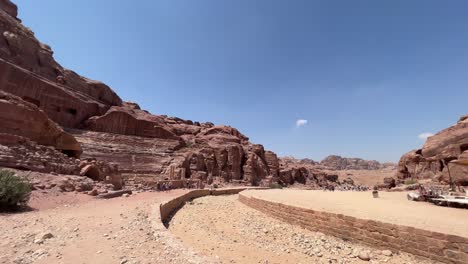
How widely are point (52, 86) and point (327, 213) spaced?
45.3 metres

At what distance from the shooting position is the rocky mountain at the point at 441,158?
812 inches

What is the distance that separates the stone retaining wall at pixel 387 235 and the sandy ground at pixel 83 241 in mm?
6168

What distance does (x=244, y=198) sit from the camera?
66.7 feet

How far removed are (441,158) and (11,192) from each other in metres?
38.5

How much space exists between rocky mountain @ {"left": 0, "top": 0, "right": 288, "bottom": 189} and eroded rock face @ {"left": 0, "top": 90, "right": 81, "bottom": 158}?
0.27 ft

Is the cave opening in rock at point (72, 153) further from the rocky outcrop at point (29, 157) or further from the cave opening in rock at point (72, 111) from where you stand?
the cave opening in rock at point (72, 111)

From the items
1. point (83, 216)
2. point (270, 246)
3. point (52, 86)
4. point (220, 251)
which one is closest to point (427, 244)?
point (270, 246)

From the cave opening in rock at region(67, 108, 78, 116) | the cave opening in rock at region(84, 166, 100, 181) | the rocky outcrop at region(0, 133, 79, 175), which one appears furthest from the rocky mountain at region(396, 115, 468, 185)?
the cave opening in rock at region(67, 108, 78, 116)

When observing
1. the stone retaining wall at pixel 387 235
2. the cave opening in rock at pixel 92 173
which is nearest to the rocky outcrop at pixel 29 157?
the cave opening in rock at pixel 92 173

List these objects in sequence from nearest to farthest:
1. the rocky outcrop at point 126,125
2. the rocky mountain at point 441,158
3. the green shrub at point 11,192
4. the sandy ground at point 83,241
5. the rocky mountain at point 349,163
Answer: the sandy ground at point 83,241 → the green shrub at point 11,192 → the rocky mountain at point 441,158 → the rocky outcrop at point 126,125 → the rocky mountain at point 349,163

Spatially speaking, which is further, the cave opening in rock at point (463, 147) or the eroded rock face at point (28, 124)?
the cave opening in rock at point (463, 147)

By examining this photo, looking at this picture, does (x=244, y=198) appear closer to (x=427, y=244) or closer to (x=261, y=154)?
(x=427, y=244)

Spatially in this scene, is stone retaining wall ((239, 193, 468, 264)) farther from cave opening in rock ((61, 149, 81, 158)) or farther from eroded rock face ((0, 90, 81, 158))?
cave opening in rock ((61, 149, 81, 158))

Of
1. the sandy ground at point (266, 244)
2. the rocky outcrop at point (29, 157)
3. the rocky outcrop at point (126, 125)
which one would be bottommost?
the sandy ground at point (266, 244)
